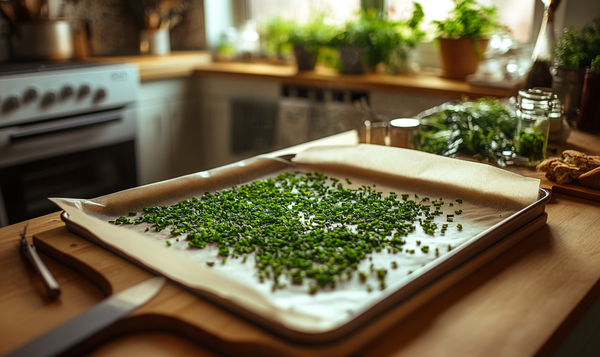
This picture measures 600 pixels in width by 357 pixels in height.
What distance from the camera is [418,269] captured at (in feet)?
2.09

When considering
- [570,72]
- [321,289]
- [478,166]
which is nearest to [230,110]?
[570,72]

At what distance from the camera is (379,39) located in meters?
2.36

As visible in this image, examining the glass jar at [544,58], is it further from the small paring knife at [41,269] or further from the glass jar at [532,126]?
the small paring knife at [41,269]

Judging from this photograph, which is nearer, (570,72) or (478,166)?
(478,166)

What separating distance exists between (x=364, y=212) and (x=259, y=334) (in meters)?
0.39

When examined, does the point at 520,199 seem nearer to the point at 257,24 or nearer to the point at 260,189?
the point at 260,189

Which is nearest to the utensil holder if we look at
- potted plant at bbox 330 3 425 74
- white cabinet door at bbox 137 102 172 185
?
white cabinet door at bbox 137 102 172 185

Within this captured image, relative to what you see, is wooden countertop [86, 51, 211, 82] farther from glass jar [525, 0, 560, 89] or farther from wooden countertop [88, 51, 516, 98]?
glass jar [525, 0, 560, 89]

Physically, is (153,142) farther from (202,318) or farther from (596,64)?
(202,318)

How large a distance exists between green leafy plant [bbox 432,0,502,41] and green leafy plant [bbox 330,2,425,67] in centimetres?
19

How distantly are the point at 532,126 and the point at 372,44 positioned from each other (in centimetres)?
133

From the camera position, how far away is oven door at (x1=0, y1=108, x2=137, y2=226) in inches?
78.1

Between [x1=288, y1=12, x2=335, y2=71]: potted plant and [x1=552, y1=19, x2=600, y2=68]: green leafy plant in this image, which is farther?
[x1=288, y1=12, x2=335, y2=71]: potted plant

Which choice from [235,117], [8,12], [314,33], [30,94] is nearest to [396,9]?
[314,33]
